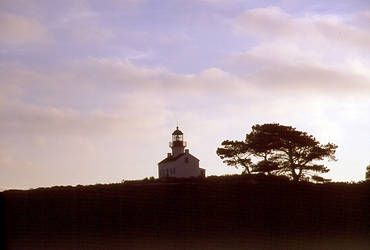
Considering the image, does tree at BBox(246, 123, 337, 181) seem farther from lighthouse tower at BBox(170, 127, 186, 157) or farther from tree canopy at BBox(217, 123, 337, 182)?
lighthouse tower at BBox(170, 127, 186, 157)

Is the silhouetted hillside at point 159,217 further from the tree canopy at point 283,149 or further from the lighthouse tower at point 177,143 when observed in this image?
the lighthouse tower at point 177,143

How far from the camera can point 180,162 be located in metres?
86.1

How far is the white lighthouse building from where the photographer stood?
86188mm

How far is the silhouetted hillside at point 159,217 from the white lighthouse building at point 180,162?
6106cm

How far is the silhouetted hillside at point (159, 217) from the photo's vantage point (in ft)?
74.6

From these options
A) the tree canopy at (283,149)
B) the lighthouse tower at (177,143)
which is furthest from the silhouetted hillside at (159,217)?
the lighthouse tower at (177,143)

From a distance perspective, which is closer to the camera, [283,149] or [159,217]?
[159,217]

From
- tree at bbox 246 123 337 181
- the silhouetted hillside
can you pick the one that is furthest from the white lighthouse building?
the silhouetted hillside

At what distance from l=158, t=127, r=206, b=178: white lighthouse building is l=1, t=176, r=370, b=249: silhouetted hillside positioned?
61.1 meters

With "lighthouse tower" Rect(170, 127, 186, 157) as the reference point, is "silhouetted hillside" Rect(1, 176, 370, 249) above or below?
below

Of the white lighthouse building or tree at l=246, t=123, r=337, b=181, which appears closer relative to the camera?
tree at l=246, t=123, r=337, b=181

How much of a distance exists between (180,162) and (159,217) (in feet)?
207

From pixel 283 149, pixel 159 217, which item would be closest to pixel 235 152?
pixel 283 149

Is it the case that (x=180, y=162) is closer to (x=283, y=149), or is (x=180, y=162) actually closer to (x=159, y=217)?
(x=283, y=149)
